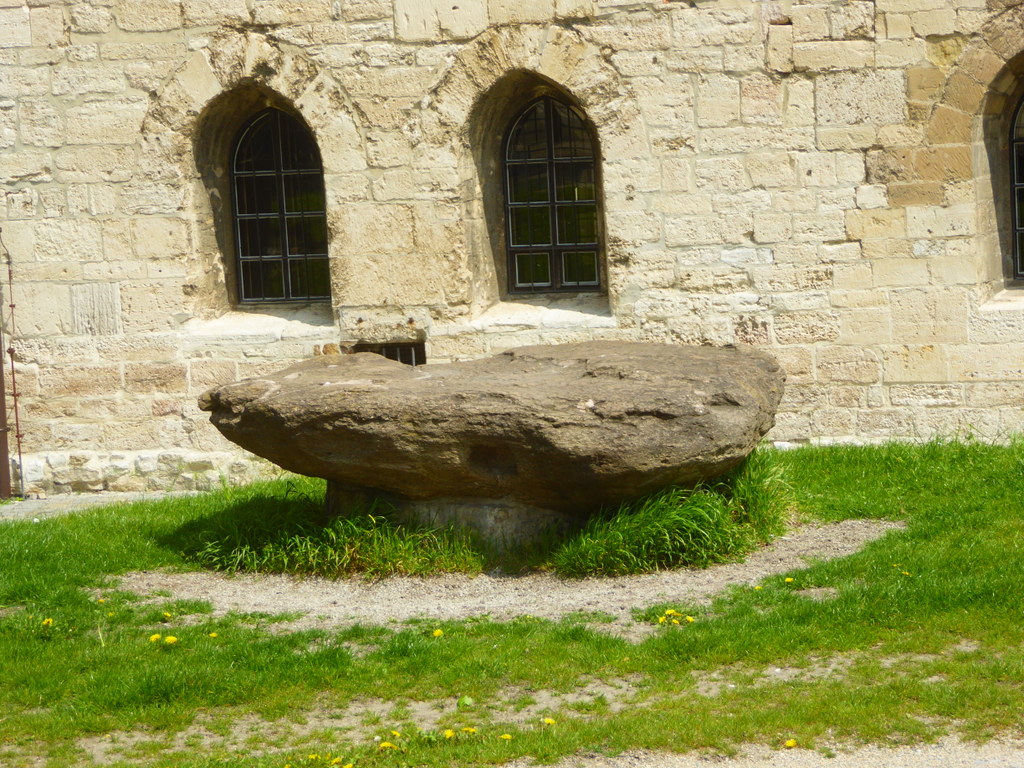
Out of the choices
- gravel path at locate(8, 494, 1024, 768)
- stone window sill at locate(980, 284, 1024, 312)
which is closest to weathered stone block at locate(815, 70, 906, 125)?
stone window sill at locate(980, 284, 1024, 312)

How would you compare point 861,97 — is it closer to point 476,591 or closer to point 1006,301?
point 1006,301

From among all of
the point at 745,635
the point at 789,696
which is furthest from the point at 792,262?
the point at 789,696

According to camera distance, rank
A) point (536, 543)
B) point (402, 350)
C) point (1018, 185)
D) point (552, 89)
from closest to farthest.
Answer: point (536, 543) → point (1018, 185) → point (552, 89) → point (402, 350)

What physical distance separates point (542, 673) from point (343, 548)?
1842 mm

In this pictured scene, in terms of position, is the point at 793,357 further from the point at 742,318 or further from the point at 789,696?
the point at 789,696

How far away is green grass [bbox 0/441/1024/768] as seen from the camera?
4359 mm

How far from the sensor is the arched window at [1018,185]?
8.84 metres

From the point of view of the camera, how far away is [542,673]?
498 cm

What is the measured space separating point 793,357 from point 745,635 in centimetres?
390

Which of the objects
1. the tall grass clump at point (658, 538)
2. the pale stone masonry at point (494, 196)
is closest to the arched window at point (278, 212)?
the pale stone masonry at point (494, 196)

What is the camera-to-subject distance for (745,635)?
523 centimetres

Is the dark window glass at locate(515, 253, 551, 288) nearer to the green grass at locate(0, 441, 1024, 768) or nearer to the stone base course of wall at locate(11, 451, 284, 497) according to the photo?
the stone base course of wall at locate(11, 451, 284, 497)

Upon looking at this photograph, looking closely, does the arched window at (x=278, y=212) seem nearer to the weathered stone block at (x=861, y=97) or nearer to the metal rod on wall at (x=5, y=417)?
the metal rod on wall at (x=5, y=417)

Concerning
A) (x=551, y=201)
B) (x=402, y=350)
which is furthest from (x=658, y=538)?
(x=551, y=201)
